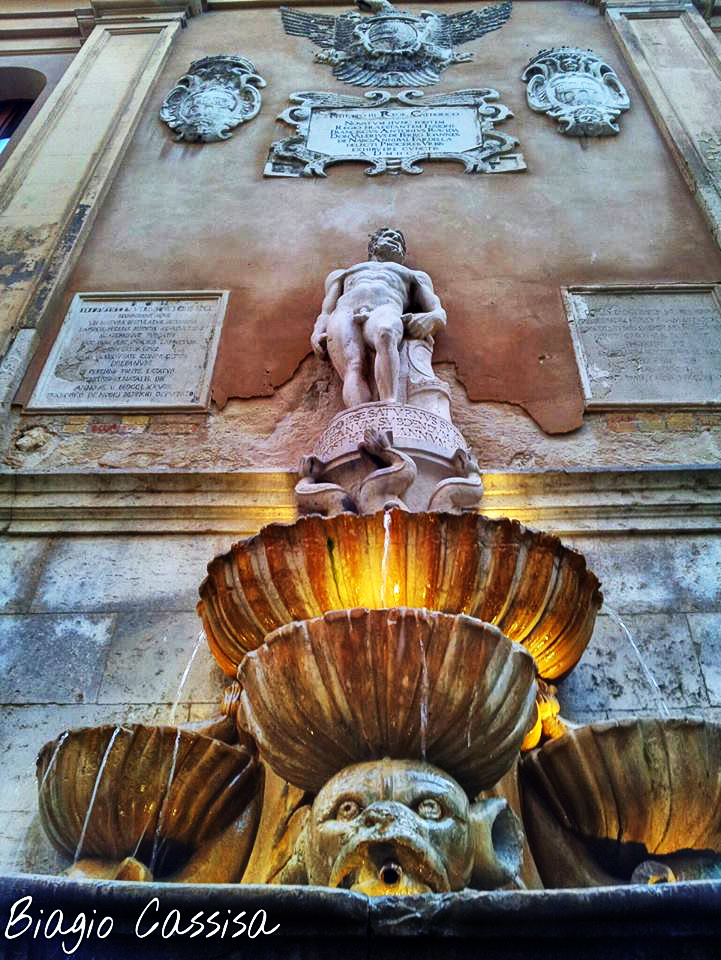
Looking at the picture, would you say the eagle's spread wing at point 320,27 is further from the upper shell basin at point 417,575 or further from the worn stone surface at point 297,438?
the upper shell basin at point 417,575

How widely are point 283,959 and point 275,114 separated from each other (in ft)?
26.4

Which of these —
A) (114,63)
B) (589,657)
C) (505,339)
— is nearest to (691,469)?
(589,657)

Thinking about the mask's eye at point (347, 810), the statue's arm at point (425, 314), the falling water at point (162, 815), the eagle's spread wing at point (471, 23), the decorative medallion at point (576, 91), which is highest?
the eagle's spread wing at point (471, 23)

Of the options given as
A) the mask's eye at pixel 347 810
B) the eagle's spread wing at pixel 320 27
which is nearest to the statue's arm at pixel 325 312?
the mask's eye at pixel 347 810

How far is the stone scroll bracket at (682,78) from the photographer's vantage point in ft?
24.2

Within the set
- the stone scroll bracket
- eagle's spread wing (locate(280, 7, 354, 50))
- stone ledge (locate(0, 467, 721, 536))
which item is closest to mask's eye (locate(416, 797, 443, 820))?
stone ledge (locate(0, 467, 721, 536))

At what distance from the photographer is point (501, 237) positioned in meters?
6.98

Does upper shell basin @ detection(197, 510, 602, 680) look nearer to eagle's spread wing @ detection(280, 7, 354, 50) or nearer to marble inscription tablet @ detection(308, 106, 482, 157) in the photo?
marble inscription tablet @ detection(308, 106, 482, 157)

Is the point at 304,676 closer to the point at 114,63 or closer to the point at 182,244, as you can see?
the point at 182,244

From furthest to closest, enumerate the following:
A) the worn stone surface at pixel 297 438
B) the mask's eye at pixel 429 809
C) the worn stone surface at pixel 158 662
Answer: the worn stone surface at pixel 297 438 < the worn stone surface at pixel 158 662 < the mask's eye at pixel 429 809

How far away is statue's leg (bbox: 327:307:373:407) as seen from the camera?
200 inches

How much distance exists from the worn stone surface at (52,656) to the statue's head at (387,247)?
3007mm

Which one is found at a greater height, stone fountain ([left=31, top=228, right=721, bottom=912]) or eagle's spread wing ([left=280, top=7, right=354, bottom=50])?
eagle's spread wing ([left=280, top=7, right=354, bottom=50])

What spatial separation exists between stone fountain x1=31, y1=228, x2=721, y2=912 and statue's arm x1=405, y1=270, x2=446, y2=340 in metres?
1.85
